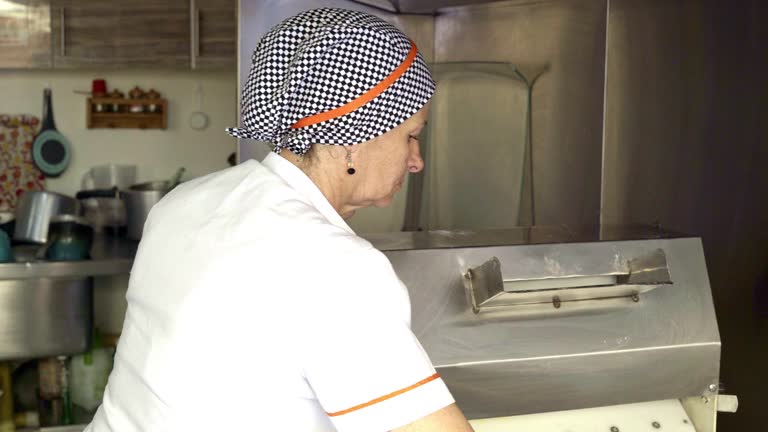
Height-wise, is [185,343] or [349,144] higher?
[349,144]

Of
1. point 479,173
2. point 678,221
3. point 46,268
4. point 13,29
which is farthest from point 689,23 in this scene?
point 13,29

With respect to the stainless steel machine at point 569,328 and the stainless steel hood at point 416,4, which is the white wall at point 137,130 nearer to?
the stainless steel hood at point 416,4

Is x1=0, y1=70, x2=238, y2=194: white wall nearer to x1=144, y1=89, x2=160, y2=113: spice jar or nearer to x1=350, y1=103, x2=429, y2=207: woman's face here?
x1=144, y1=89, x2=160, y2=113: spice jar

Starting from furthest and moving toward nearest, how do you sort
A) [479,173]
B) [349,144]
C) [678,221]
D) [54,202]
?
[54,202] < [479,173] < [678,221] < [349,144]

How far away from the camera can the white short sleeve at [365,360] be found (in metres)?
0.85

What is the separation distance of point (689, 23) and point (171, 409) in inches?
70.2

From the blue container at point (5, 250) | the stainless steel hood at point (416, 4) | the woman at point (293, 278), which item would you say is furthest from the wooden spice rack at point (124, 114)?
the woman at point (293, 278)

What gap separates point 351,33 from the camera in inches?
38.5

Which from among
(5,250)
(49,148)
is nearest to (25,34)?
(49,148)

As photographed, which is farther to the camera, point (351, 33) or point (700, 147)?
point (700, 147)

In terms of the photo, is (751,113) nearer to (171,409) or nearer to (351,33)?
(351,33)

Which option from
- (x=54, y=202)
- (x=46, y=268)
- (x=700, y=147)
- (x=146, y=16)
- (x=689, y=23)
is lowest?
(x=46, y=268)

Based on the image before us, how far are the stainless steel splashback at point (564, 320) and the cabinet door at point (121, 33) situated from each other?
7.45 ft

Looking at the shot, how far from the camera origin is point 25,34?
11.3 feet
